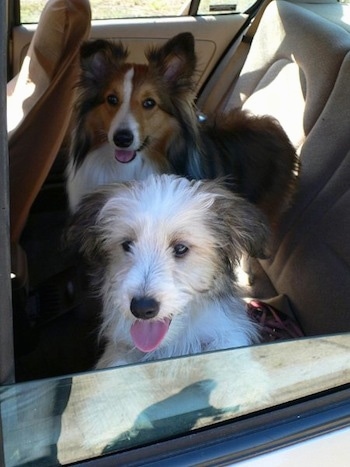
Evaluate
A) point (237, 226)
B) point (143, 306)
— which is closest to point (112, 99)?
point (237, 226)

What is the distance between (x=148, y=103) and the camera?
2.63 meters

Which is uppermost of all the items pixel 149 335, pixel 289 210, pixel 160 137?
pixel 160 137

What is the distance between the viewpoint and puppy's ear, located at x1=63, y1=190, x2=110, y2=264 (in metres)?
1.94

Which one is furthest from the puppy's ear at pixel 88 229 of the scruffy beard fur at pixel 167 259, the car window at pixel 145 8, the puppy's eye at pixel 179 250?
the car window at pixel 145 8

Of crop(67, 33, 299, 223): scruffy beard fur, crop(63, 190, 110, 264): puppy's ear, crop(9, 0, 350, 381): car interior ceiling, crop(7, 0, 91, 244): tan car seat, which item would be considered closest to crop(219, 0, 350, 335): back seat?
crop(9, 0, 350, 381): car interior ceiling

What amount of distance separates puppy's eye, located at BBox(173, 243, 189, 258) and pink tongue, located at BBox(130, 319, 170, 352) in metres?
0.19

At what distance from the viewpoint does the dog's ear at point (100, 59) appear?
2.47 metres

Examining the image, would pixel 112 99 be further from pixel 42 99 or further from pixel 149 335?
pixel 149 335

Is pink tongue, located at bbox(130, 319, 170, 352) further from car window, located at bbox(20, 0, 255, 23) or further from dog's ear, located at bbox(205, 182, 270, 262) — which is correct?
car window, located at bbox(20, 0, 255, 23)

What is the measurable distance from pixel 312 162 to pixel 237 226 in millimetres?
866

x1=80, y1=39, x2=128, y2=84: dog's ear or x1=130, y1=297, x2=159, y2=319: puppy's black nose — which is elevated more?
x1=80, y1=39, x2=128, y2=84: dog's ear

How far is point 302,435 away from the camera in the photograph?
1312 millimetres

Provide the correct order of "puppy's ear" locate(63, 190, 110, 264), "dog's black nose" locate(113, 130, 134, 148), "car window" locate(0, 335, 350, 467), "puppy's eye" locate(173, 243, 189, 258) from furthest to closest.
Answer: "dog's black nose" locate(113, 130, 134, 148), "puppy's ear" locate(63, 190, 110, 264), "puppy's eye" locate(173, 243, 189, 258), "car window" locate(0, 335, 350, 467)

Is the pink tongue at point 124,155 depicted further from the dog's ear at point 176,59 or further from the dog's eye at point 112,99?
the dog's ear at point 176,59
